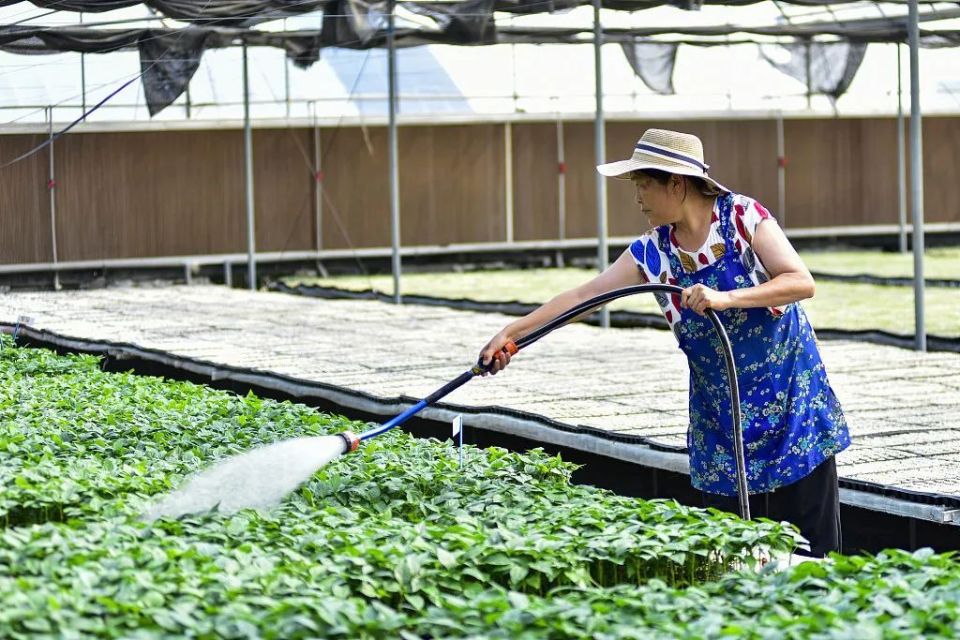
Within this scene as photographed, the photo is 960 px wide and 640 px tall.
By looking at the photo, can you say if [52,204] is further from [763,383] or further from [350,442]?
[763,383]

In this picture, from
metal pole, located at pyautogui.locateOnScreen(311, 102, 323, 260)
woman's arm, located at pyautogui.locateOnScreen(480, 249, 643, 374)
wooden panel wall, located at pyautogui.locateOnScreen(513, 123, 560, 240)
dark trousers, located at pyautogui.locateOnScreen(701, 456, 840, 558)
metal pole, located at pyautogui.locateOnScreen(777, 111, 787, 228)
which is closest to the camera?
dark trousers, located at pyautogui.locateOnScreen(701, 456, 840, 558)

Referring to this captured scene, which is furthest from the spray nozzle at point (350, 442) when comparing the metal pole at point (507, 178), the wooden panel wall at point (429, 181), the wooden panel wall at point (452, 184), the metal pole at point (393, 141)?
the metal pole at point (507, 178)

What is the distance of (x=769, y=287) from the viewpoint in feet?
13.3

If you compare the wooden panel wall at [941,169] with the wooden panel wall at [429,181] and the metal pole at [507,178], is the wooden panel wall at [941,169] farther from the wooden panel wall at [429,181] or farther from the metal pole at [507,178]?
the metal pole at [507,178]

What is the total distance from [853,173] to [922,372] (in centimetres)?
1497

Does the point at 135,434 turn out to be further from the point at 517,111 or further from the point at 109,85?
the point at 517,111

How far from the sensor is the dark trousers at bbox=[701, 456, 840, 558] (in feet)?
14.3

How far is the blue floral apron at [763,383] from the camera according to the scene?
4.29 metres

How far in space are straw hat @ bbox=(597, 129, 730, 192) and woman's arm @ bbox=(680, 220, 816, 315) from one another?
0.61ft

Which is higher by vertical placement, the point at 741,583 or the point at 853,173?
the point at 853,173

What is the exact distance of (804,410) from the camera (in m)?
4.32

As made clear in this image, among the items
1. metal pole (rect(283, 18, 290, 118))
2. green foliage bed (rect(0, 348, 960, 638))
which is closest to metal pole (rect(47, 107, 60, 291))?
metal pole (rect(283, 18, 290, 118))

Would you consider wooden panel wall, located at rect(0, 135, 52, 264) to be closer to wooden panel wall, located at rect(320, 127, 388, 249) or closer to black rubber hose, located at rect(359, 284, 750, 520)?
black rubber hose, located at rect(359, 284, 750, 520)

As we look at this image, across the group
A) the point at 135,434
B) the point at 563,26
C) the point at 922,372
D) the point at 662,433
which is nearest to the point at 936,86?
the point at 563,26
